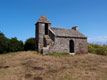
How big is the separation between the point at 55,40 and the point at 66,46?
2.66 meters

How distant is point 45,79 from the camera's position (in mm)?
6402

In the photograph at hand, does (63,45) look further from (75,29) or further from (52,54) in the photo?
(75,29)

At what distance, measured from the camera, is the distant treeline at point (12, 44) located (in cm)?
2237

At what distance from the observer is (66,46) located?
58.2 feet

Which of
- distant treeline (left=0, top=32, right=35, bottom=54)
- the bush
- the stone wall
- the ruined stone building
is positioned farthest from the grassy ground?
the bush

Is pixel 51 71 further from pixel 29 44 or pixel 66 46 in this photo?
pixel 29 44

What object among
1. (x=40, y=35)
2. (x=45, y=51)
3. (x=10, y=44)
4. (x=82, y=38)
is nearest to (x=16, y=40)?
(x=10, y=44)

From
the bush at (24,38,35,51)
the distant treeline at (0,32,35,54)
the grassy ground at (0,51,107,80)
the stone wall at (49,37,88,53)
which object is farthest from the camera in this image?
the bush at (24,38,35,51)

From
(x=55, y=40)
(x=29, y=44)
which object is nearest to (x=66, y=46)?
(x=55, y=40)

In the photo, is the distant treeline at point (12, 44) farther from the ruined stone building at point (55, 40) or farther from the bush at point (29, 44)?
the ruined stone building at point (55, 40)

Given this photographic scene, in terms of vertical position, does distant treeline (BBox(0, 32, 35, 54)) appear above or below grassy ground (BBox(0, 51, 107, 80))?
above

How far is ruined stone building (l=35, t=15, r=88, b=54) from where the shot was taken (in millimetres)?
16875

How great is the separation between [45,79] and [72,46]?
551 inches

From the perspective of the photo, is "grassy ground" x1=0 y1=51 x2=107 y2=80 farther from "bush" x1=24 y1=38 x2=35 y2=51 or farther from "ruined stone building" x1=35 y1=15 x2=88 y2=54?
"bush" x1=24 y1=38 x2=35 y2=51
